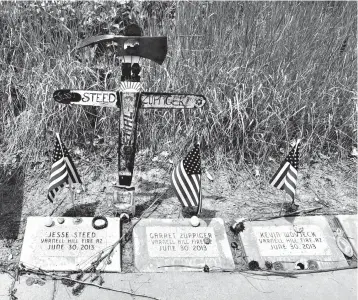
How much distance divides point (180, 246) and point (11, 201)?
1.72m

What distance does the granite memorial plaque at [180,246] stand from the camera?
4.16 metres

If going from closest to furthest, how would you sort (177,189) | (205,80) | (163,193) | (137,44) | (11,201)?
(137,44) < (177,189) < (11,201) < (163,193) < (205,80)

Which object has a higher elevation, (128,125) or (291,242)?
(128,125)

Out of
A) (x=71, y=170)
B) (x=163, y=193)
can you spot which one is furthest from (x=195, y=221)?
(x=71, y=170)

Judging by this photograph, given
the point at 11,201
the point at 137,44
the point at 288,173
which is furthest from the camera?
the point at 11,201

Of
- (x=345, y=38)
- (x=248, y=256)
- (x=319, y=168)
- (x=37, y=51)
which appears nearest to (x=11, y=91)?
(x=37, y=51)

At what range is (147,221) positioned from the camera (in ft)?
14.9

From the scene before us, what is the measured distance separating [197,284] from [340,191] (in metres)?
2.15

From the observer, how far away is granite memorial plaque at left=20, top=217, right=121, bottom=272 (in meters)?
4.04

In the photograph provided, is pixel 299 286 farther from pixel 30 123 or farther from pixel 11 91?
pixel 11 91

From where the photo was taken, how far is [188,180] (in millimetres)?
4344

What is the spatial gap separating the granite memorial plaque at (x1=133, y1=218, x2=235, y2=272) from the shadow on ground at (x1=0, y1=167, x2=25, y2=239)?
1.11 m

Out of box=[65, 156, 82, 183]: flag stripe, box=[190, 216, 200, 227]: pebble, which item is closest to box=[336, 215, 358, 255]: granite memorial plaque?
box=[190, 216, 200, 227]: pebble

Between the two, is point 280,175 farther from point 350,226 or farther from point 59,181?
point 59,181
